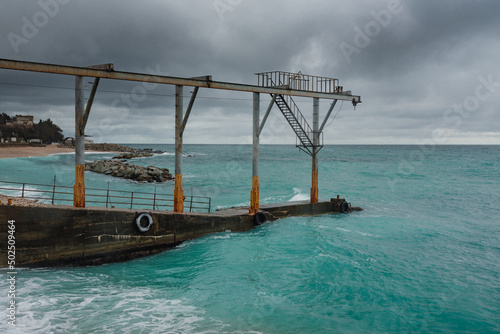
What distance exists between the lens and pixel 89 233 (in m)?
13.4

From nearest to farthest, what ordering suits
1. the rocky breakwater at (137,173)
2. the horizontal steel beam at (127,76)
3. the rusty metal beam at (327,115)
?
the horizontal steel beam at (127,76) < the rusty metal beam at (327,115) < the rocky breakwater at (137,173)

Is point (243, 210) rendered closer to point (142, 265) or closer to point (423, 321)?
point (142, 265)

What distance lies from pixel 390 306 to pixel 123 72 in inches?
520

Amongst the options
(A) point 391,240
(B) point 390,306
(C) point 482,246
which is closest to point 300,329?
(B) point 390,306

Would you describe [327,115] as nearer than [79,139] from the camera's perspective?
No

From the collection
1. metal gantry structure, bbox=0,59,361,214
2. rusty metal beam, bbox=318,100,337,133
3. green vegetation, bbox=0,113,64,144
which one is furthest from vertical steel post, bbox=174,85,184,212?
green vegetation, bbox=0,113,64,144

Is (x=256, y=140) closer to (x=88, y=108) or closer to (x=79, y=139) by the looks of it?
(x=88, y=108)

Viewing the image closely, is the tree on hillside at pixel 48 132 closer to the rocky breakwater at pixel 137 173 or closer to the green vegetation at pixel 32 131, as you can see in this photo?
the green vegetation at pixel 32 131

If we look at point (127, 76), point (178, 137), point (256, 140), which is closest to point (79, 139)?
point (127, 76)

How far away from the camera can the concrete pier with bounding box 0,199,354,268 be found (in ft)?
40.4

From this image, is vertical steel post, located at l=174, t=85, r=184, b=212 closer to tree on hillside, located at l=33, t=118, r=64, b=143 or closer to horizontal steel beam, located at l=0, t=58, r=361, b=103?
horizontal steel beam, located at l=0, t=58, r=361, b=103

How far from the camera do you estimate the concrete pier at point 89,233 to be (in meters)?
12.3

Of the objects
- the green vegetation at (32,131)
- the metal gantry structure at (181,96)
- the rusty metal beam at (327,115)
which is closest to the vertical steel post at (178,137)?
the metal gantry structure at (181,96)

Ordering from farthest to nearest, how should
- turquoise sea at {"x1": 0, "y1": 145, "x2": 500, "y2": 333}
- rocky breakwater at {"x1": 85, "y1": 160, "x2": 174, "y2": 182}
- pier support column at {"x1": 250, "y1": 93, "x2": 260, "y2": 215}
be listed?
rocky breakwater at {"x1": 85, "y1": 160, "x2": 174, "y2": 182}, pier support column at {"x1": 250, "y1": 93, "x2": 260, "y2": 215}, turquoise sea at {"x1": 0, "y1": 145, "x2": 500, "y2": 333}
